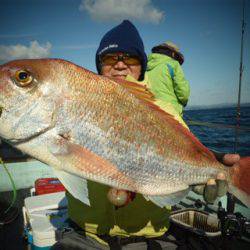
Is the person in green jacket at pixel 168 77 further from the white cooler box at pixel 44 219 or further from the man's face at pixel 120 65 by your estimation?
the white cooler box at pixel 44 219

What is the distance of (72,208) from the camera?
2.79 m

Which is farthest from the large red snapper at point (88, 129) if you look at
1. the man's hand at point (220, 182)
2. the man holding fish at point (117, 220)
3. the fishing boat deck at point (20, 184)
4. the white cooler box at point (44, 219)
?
the fishing boat deck at point (20, 184)

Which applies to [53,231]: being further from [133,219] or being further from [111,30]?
[111,30]

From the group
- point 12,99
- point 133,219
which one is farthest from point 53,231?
point 12,99

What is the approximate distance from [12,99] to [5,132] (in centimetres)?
22

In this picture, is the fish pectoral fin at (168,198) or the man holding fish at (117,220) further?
the man holding fish at (117,220)

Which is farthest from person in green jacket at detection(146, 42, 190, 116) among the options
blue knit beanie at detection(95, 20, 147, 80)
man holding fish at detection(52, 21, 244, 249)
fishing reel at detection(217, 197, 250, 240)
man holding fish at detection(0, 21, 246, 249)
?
man holding fish at detection(0, 21, 246, 249)

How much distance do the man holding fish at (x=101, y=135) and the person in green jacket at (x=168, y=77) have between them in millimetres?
3080

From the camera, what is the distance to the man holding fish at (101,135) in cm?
189

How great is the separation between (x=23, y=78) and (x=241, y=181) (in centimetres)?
181

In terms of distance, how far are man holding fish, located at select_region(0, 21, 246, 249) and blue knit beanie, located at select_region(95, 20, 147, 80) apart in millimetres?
1031

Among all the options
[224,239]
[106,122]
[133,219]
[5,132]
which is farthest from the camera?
[224,239]

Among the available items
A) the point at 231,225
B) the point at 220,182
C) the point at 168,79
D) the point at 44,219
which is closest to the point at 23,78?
the point at 220,182

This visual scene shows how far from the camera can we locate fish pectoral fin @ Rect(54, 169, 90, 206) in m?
1.96
